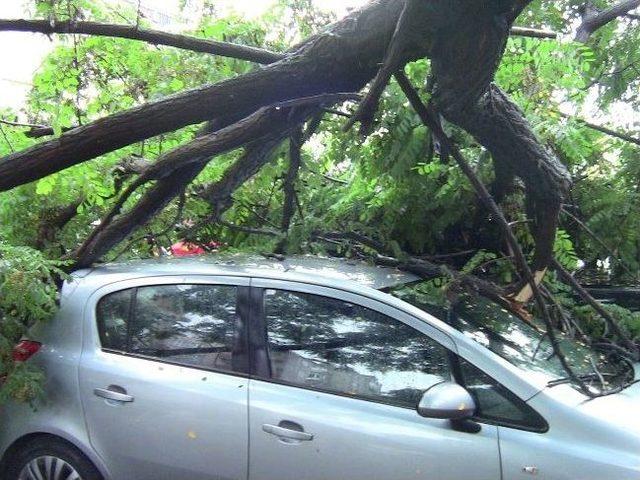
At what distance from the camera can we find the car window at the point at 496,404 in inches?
103

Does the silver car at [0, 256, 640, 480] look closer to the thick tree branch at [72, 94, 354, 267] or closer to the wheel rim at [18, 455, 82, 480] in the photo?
the wheel rim at [18, 455, 82, 480]

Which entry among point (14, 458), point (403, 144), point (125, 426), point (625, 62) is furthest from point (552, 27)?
point (14, 458)

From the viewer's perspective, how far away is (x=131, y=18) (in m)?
5.16

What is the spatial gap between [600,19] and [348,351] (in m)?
4.41

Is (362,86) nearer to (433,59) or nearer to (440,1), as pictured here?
(433,59)

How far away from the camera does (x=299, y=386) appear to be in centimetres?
301

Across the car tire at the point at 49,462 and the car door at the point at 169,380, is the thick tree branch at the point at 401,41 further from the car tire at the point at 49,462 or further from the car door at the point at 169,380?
the car tire at the point at 49,462

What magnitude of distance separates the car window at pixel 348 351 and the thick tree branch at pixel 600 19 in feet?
13.4

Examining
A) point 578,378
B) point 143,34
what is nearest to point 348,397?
point 578,378

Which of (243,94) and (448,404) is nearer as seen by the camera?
(448,404)

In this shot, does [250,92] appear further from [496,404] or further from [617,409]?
[617,409]

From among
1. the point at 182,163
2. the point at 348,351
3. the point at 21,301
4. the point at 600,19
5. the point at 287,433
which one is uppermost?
the point at 600,19

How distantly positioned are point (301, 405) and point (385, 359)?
420 mm

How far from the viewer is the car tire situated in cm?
343
